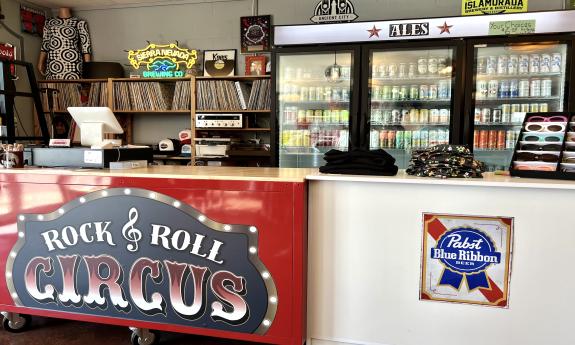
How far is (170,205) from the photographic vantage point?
7.02 ft

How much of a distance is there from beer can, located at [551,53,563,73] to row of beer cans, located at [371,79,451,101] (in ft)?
2.58

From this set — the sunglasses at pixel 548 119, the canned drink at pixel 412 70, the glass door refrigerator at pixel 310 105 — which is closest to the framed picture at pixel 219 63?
the glass door refrigerator at pixel 310 105

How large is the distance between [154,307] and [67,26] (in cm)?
405

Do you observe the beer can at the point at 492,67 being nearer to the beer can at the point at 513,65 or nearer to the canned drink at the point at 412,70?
the beer can at the point at 513,65

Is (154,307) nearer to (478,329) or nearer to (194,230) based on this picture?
(194,230)

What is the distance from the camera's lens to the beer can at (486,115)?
3.49 metres

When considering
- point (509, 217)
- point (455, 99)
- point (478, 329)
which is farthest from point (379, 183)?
point (455, 99)

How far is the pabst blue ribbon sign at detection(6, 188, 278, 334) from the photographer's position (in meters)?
2.10

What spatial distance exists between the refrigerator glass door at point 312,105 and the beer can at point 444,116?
0.78 metres

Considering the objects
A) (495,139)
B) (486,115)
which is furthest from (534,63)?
(495,139)

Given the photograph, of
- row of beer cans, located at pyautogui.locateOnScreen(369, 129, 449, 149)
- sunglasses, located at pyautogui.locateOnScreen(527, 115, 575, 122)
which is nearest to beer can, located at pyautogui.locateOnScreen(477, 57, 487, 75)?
row of beer cans, located at pyautogui.locateOnScreen(369, 129, 449, 149)

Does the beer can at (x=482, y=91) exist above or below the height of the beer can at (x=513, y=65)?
below

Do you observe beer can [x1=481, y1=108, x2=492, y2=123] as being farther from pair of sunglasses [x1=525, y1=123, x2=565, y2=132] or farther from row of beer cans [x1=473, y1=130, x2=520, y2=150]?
pair of sunglasses [x1=525, y1=123, x2=565, y2=132]

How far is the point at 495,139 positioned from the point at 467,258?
1.97m
